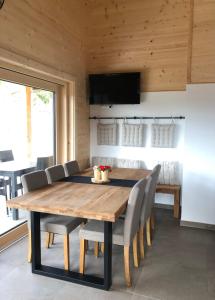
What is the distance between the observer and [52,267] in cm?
263

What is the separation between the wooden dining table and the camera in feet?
7.07

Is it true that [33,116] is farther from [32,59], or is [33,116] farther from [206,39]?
[206,39]

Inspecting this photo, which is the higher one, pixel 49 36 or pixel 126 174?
pixel 49 36

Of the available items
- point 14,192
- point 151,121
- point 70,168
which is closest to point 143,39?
point 151,121

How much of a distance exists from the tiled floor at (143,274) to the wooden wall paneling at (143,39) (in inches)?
102

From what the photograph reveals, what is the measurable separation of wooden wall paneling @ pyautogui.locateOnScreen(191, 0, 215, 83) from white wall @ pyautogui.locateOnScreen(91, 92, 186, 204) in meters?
0.50

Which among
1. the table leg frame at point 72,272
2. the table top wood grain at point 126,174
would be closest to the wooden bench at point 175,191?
the table top wood grain at point 126,174

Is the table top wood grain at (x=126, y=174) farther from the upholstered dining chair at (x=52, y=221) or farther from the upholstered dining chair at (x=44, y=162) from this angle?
the upholstered dining chair at (x=52, y=221)

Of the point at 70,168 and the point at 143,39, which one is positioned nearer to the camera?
the point at 70,168

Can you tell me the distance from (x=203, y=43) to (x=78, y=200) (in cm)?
306

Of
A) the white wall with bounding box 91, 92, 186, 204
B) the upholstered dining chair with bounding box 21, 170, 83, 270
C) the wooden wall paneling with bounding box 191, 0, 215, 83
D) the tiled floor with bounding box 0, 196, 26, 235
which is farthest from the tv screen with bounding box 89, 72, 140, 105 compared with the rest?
the tiled floor with bounding box 0, 196, 26, 235

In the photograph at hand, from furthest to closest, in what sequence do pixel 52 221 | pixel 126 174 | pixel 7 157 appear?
pixel 126 174 → pixel 7 157 → pixel 52 221

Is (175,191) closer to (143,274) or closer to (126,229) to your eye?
(143,274)

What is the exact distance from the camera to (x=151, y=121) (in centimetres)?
457
